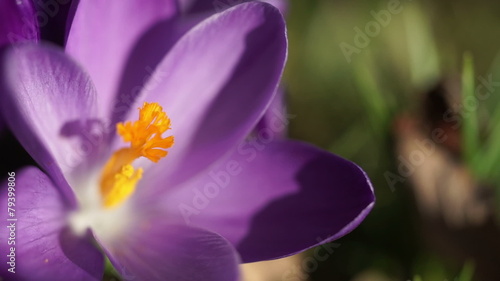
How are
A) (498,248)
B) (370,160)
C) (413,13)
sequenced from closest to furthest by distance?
(498,248), (370,160), (413,13)

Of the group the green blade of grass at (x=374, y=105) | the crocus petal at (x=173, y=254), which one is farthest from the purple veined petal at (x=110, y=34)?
the green blade of grass at (x=374, y=105)

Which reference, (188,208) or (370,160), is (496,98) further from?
(188,208)

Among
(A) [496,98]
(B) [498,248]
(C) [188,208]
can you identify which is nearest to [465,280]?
(B) [498,248]

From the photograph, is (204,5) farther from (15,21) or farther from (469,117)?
(469,117)

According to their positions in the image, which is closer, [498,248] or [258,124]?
[258,124]

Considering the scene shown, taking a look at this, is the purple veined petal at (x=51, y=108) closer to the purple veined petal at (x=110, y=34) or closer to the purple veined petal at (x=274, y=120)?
the purple veined petal at (x=110, y=34)

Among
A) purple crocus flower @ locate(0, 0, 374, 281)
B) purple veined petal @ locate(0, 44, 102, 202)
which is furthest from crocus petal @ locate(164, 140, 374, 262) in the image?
purple veined petal @ locate(0, 44, 102, 202)
